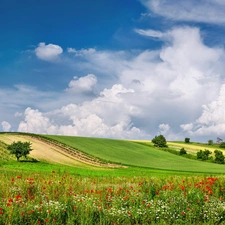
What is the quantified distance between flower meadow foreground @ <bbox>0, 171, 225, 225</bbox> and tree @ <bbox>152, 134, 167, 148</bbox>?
88.5 meters

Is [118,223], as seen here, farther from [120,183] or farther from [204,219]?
[120,183]

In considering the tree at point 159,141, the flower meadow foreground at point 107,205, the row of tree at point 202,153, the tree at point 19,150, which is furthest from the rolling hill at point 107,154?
the flower meadow foreground at point 107,205

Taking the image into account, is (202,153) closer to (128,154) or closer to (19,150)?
(128,154)

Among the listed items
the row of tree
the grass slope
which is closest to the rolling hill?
the grass slope

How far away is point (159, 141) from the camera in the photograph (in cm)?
10519

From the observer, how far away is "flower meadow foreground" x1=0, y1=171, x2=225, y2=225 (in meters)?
11.7

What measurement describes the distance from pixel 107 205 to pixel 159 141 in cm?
9288

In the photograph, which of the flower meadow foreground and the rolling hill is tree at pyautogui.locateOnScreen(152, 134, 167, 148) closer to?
the rolling hill

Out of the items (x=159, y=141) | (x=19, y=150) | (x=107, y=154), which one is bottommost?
(x=107, y=154)

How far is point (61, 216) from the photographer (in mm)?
11930

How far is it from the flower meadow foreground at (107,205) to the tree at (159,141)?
290 ft

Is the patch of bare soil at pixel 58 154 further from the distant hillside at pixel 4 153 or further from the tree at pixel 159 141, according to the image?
the tree at pixel 159 141

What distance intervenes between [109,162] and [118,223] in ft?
178

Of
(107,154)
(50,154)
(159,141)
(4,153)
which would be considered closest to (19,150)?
(4,153)
